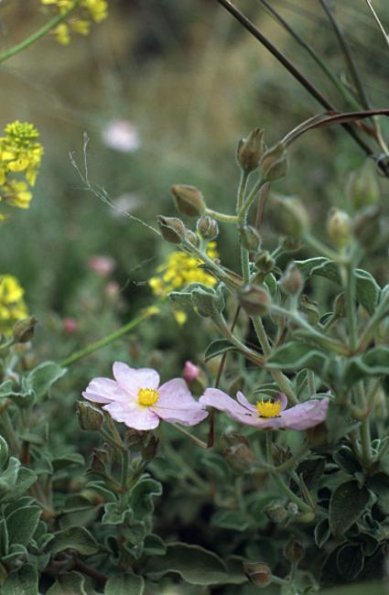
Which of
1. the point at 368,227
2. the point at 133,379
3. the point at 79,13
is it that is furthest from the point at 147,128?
the point at 368,227

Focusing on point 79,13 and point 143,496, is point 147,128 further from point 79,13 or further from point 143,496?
point 143,496

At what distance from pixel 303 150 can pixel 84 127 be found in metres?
0.87

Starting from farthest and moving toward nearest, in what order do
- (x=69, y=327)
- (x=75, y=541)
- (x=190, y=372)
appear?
(x=69, y=327) → (x=190, y=372) → (x=75, y=541)

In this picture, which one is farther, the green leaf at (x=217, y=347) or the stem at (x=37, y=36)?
the stem at (x=37, y=36)

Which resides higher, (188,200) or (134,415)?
(188,200)

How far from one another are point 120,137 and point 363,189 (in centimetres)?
185

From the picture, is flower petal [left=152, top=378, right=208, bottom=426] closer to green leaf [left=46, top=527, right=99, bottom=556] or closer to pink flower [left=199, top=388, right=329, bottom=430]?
pink flower [left=199, top=388, right=329, bottom=430]

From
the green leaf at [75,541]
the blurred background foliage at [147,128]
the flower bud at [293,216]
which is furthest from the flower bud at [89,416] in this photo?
the blurred background foliage at [147,128]

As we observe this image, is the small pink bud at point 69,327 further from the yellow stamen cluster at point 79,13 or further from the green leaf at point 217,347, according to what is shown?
the green leaf at point 217,347

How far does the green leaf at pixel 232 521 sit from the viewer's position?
930mm

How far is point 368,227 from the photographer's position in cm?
59

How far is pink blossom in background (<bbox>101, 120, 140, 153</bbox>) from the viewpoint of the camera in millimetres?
2371

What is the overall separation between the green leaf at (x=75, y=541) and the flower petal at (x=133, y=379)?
0.14 m

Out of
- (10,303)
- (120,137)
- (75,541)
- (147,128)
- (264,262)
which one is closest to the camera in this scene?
(264,262)
